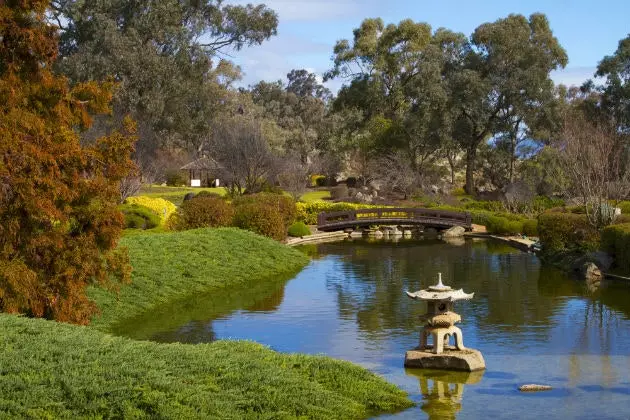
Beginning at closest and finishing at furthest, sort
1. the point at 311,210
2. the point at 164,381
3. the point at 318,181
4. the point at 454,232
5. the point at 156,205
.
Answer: the point at 164,381 < the point at 156,205 < the point at 454,232 < the point at 311,210 < the point at 318,181

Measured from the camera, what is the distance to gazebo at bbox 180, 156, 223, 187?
7789 cm

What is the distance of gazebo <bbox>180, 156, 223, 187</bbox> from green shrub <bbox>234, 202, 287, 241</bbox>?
40283 mm

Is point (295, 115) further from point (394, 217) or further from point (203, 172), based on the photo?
point (394, 217)

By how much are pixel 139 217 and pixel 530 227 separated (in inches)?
746

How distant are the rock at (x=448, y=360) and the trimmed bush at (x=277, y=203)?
2243cm

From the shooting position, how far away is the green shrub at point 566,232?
31.8m

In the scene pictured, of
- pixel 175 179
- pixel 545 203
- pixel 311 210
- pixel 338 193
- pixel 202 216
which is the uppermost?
pixel 175 179

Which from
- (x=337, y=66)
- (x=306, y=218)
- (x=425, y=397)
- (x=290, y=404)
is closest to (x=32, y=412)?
(x=290, y=404)

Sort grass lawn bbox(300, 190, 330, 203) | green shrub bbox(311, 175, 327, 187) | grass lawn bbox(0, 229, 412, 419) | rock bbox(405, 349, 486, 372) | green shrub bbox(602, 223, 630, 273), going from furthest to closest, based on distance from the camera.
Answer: green shrub bbox(311, 175, 327, 187), grass lawn bbox(300, 190, 330, 203), green shrub bbox(602, 223, 630, 273), rock bbox(405, 349, 486, 372), grass lawn bbox(0, 229, 412, 419)

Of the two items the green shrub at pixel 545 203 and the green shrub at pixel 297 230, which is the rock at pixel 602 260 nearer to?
the green shrub at pixel 297 230

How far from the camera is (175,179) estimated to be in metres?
74.9

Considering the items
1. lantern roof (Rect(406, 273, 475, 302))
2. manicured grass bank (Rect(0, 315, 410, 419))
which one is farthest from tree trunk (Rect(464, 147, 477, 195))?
manicured grass bank (Rect(0, 315, 410, 419))

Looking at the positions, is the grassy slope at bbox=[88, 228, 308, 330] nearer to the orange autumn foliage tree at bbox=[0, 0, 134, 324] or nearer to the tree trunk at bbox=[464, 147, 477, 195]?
the orange autumn foliage tree at bbox=[0, 0, 134, 324]

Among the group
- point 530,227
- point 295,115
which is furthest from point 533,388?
point 295,115
